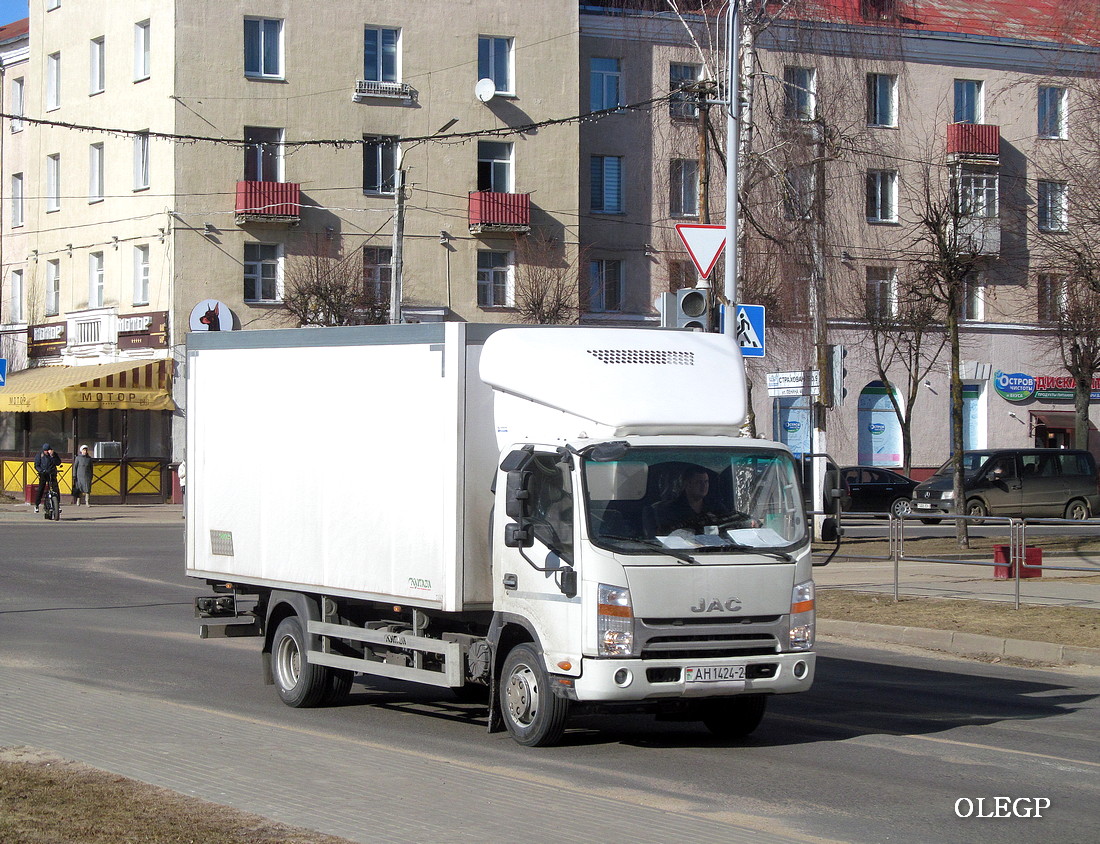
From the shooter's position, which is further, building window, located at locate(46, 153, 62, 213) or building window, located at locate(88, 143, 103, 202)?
building window, located at locate(46, 153, 62, 213)

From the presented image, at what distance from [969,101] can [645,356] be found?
4401 centimetres

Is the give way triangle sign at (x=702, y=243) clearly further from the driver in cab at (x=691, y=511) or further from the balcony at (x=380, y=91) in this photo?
the balcony at (x=380, y=91)

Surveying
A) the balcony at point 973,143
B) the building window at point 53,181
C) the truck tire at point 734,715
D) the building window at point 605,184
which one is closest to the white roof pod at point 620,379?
the truck tire at point 734,715

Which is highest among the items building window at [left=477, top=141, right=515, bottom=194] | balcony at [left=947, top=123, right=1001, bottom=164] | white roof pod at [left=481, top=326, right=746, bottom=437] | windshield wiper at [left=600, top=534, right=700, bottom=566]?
balcony at [left=947, top=123, right=1001, bottom=164]

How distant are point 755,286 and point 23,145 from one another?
29.1 meters

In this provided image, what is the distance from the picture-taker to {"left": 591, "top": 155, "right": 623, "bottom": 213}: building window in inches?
1866

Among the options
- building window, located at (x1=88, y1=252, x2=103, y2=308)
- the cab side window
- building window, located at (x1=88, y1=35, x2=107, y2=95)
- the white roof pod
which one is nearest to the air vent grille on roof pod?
the white roof pod

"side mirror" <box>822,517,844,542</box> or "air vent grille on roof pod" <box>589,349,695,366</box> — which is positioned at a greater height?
"air vent grille on roof pod" <box>589,349,695,366</box>

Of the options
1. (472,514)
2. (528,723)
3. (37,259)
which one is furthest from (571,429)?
(37,259)

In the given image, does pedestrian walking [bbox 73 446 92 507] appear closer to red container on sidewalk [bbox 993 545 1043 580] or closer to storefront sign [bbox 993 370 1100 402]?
red container on sidewalk [bbox 993 545 1043 580]

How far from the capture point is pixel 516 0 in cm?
4575

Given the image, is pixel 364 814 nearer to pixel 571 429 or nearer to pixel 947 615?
pixel 571 429

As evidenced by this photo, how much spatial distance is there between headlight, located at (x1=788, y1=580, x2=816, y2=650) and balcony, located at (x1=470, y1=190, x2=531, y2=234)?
36.1m

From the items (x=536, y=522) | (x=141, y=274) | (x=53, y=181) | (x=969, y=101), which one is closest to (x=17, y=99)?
(x=53, y=181)
